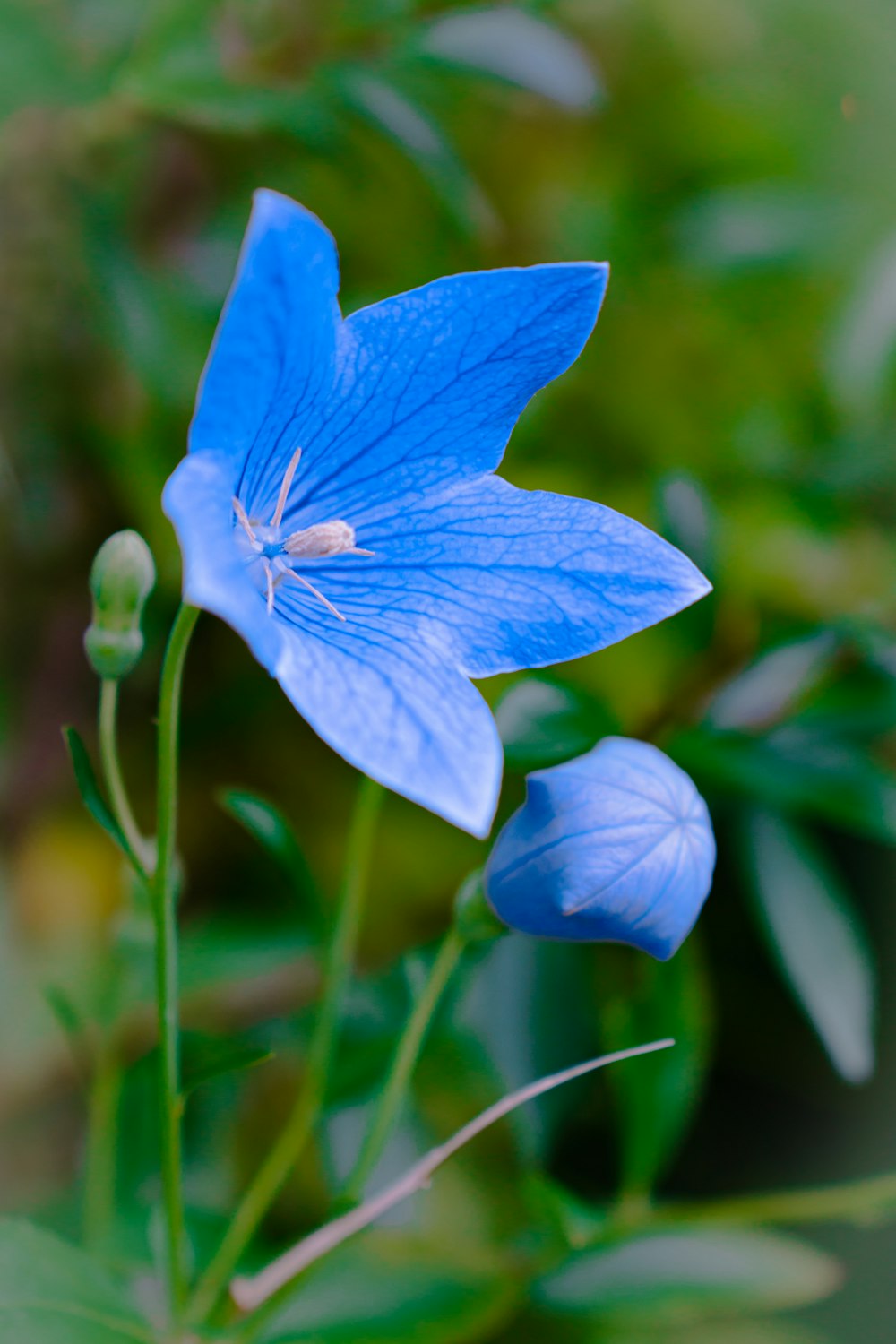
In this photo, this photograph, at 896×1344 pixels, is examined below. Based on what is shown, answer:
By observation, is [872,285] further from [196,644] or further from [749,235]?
[196,644]

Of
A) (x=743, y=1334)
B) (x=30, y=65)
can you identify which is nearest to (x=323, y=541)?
(x=30, y=65)

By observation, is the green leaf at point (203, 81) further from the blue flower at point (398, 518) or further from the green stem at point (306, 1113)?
the green stem at point (306, 1113)

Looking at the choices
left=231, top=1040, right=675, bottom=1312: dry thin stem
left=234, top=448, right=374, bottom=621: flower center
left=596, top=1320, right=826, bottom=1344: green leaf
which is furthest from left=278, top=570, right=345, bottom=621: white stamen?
left=596, top=1320, right=826, bottom=1344: green leaf

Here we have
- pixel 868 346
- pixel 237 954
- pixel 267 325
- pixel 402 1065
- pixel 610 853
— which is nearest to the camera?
pixel 267 325

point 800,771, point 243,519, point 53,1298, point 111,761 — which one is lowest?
point 53,1298

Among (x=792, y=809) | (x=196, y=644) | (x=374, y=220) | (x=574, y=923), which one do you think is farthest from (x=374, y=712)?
(x=374, y=220)

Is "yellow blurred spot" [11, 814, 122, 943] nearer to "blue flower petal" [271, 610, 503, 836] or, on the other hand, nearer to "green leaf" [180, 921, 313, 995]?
"green leaf" [180, 921, 313, 995]

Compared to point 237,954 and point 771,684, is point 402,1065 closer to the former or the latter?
point 237,954

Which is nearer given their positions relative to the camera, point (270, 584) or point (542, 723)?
point (270, 584)
